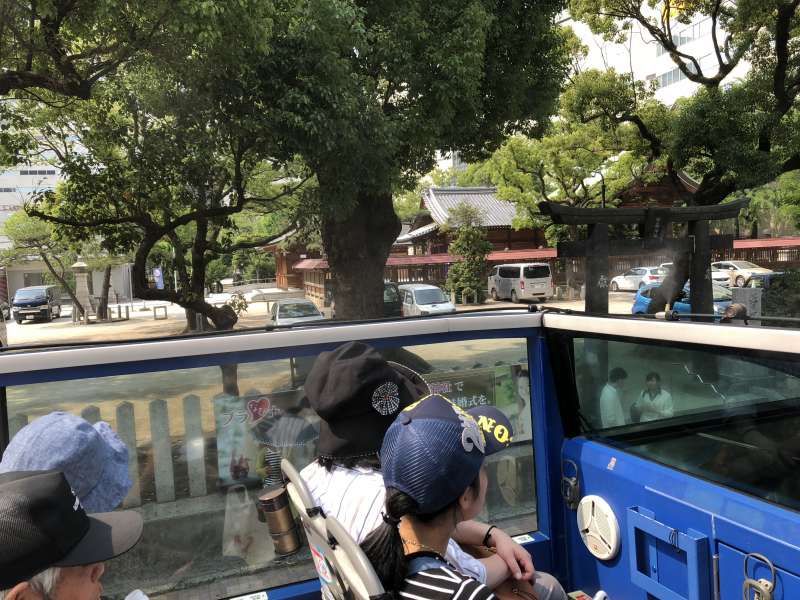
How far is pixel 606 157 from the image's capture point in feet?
77.2

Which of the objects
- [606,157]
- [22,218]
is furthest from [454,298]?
[22,218]

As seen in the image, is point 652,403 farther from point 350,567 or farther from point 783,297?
point 783,297

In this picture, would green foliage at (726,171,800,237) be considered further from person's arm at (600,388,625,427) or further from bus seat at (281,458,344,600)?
bus seat at (281,458,344,600)

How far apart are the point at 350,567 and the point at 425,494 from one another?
0.23 meters

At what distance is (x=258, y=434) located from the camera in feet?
8.07

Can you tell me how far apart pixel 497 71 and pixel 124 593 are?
10057mm

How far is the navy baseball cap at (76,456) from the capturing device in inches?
51.4

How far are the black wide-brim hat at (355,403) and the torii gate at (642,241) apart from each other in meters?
1.40

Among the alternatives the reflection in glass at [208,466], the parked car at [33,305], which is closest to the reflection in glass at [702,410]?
the reflection in glass at [208,466]

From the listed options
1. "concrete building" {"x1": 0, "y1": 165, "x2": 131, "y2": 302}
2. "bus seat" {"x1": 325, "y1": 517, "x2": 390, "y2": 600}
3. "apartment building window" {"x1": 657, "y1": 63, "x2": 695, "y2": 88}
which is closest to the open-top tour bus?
"bus seat" {"x1": 325, "y1": 517, "x2": 390, "y2": 600}

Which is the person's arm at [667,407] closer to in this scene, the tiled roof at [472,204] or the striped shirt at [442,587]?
the striped shirt at [442,587]

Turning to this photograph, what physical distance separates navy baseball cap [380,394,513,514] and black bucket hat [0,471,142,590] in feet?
1.89

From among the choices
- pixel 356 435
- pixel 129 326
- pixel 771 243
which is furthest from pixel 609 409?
pixel 771 243

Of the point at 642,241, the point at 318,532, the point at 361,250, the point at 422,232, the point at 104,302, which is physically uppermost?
the point at 422,232
